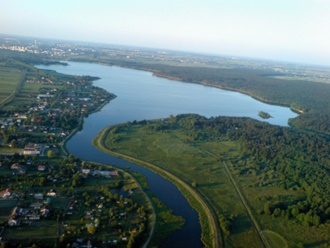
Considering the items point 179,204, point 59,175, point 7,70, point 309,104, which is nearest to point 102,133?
point 59,175

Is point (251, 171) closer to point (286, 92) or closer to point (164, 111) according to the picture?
point (164, 111)

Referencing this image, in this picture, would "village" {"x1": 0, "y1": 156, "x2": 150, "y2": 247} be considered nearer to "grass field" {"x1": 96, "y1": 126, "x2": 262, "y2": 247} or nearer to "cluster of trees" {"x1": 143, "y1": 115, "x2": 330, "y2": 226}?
"grass field" {"x1": 96, "y1": 126, "x2": 262, "y2": 247}

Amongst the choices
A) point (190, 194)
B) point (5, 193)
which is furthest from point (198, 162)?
point (5, 193)

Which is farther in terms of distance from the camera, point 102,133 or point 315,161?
point 102,133

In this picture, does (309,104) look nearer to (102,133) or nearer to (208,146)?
(208,146)

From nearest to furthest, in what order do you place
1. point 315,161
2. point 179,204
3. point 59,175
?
point 179,204, point 59,175, point 315,161
